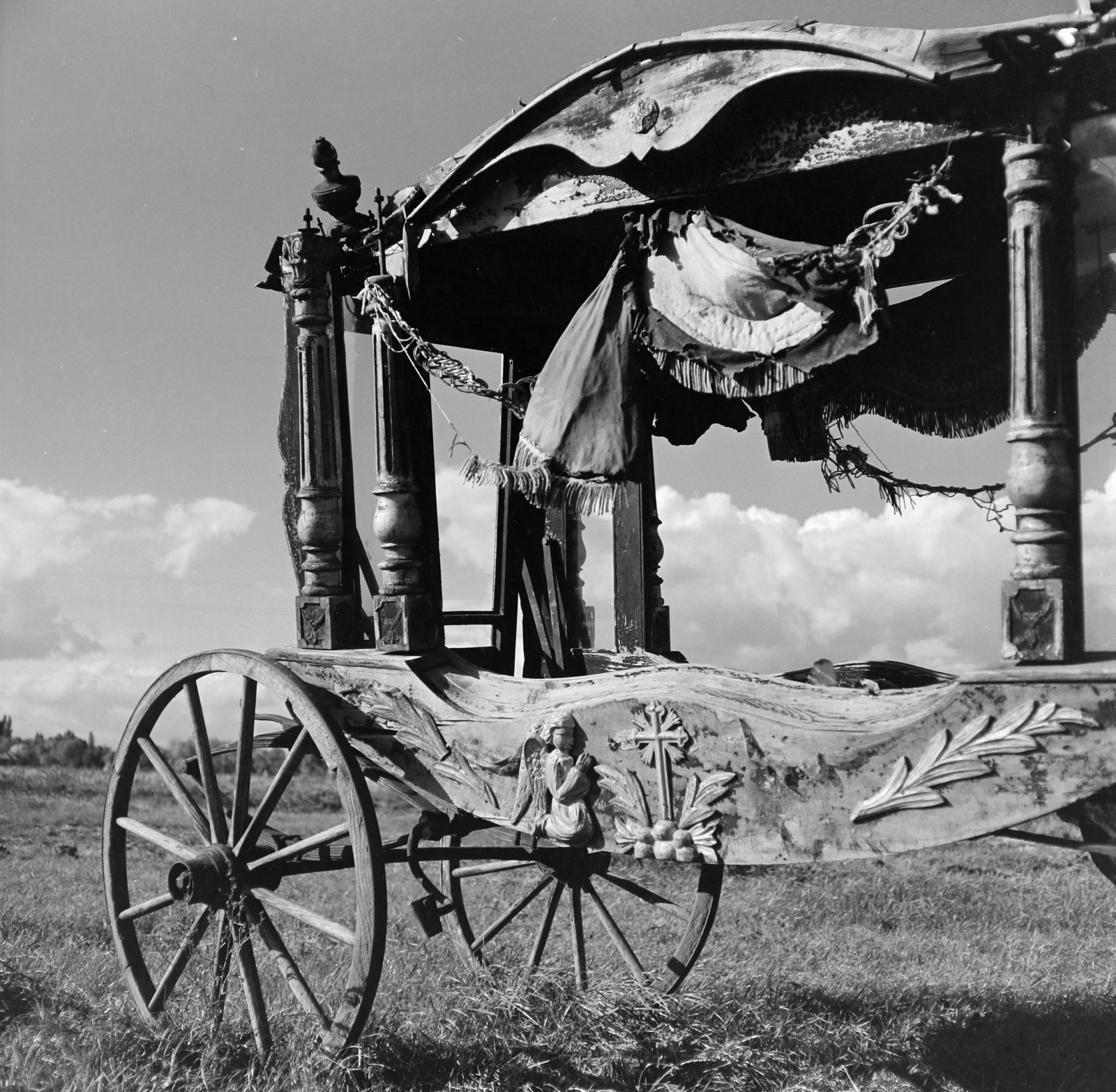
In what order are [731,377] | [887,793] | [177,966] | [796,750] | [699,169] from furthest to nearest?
1. [177,966]
2. [699,169]
3. [731,377]
4. [796,750]
5. [887,793]

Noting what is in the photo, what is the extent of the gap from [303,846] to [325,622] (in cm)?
83

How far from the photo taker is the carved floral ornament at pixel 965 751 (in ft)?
8.89

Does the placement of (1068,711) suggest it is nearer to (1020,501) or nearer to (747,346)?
(1020,501)

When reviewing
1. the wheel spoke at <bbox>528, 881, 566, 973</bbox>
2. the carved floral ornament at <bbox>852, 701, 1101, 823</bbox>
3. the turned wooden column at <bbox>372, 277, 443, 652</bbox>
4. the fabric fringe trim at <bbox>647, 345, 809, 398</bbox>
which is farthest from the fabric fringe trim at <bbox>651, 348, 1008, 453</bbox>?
the wheel spoke at <bbox>528, 881, 566, 973</bbox>

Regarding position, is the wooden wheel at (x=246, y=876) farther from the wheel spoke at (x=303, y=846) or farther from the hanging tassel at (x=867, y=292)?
the hanging tassel at (x=867, y=292)

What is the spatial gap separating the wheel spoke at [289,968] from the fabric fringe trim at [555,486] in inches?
63.7

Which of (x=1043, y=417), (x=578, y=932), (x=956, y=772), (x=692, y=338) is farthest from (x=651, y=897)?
(x=1043, y=417)

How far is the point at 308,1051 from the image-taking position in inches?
137

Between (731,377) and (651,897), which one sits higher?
(731,377)

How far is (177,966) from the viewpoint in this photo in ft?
13.1

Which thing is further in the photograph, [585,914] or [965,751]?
[585,914]

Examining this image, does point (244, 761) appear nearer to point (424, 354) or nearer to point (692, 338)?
point (424, 354)

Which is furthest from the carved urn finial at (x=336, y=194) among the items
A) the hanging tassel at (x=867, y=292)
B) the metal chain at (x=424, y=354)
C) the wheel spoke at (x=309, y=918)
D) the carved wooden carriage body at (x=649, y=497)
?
the wheel spoke at (x=309, y=918)

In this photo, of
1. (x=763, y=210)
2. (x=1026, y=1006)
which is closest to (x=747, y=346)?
(x=763, y=210)
